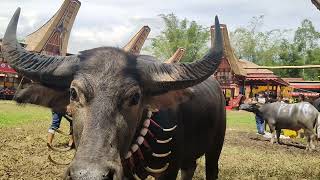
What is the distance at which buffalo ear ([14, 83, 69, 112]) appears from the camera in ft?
11.4

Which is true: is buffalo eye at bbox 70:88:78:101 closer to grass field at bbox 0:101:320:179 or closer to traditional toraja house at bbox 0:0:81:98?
grass field at bbox 0:101:320:179

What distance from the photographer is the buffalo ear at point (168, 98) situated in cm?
345

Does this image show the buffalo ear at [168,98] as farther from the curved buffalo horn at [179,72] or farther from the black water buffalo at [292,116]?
the black water buffalo at [292,116]

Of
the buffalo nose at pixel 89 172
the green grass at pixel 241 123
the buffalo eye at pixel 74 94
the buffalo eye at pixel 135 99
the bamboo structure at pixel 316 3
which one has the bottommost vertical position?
the green grass at pixel 241 123

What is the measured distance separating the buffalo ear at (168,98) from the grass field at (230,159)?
1809 mm

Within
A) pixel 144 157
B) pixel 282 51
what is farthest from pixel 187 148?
pixel 282 51

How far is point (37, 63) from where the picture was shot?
342cm

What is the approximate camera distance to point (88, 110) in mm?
2898

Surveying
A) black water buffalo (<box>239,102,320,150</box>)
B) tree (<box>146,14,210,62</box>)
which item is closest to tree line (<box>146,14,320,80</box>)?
tree (<box>146,14,210,62</box>)

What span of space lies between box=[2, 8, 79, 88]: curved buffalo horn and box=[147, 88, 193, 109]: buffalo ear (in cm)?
68

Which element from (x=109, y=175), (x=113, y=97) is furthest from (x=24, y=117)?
(x=109, y=175)

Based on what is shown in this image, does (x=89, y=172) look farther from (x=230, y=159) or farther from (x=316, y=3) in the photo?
(x=230, y=159)

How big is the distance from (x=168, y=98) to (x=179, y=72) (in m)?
0.25

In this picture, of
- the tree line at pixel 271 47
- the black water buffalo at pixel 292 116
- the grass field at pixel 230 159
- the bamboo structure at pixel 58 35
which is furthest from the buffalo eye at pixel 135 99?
the tree line at pixel 271 47
